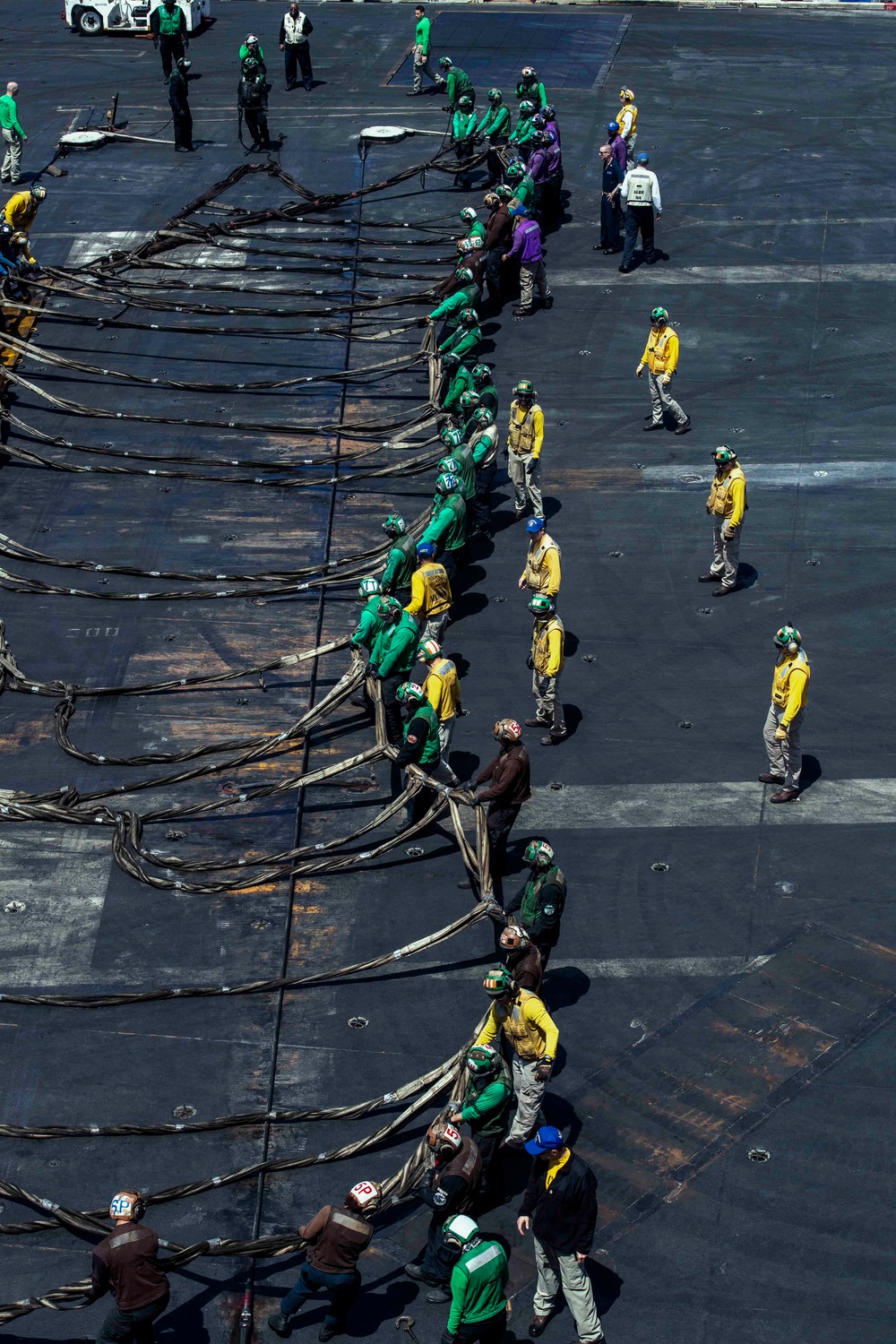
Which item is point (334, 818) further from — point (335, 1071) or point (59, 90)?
point (59, 90)

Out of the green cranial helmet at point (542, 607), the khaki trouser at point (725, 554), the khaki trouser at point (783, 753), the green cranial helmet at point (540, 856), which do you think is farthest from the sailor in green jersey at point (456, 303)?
the green cranial helmet at point (540, 856)

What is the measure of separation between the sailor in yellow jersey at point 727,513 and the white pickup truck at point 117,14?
88.5ft

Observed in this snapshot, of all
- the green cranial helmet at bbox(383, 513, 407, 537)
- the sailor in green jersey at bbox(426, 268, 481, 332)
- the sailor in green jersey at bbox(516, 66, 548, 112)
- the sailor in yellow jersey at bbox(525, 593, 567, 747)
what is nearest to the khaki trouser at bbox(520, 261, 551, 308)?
the sailor in green jersey at bbox(426, 268, 481, 332)

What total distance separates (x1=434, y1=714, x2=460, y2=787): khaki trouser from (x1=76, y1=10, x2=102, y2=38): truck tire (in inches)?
1204

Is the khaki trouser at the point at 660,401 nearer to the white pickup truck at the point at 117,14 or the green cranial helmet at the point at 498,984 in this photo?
the green cranial helmet at the point at 498,984

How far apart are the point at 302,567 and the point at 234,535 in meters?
1.36

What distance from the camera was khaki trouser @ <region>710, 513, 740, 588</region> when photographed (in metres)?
20.6

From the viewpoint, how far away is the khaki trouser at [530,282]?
92.0ft

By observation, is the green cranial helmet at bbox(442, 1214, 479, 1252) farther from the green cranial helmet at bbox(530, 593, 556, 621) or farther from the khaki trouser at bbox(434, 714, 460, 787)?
the green cranial helmet at bbox(530, 593, 556, 621)

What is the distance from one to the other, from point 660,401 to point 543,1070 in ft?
44.4

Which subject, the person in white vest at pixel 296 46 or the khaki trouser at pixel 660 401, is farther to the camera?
the person in white vest at pixel 296 46

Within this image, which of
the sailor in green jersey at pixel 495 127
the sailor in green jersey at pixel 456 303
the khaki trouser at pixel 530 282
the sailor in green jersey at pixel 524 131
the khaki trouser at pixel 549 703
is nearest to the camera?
the khaki trouser at pixel 549 703

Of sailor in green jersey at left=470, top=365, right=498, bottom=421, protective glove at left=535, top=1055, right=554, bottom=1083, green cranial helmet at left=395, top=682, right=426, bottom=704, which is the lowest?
protective glove at left=535, top=1055, right=554, bottom=1083

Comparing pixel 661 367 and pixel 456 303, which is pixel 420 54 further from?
pixel 661 367
